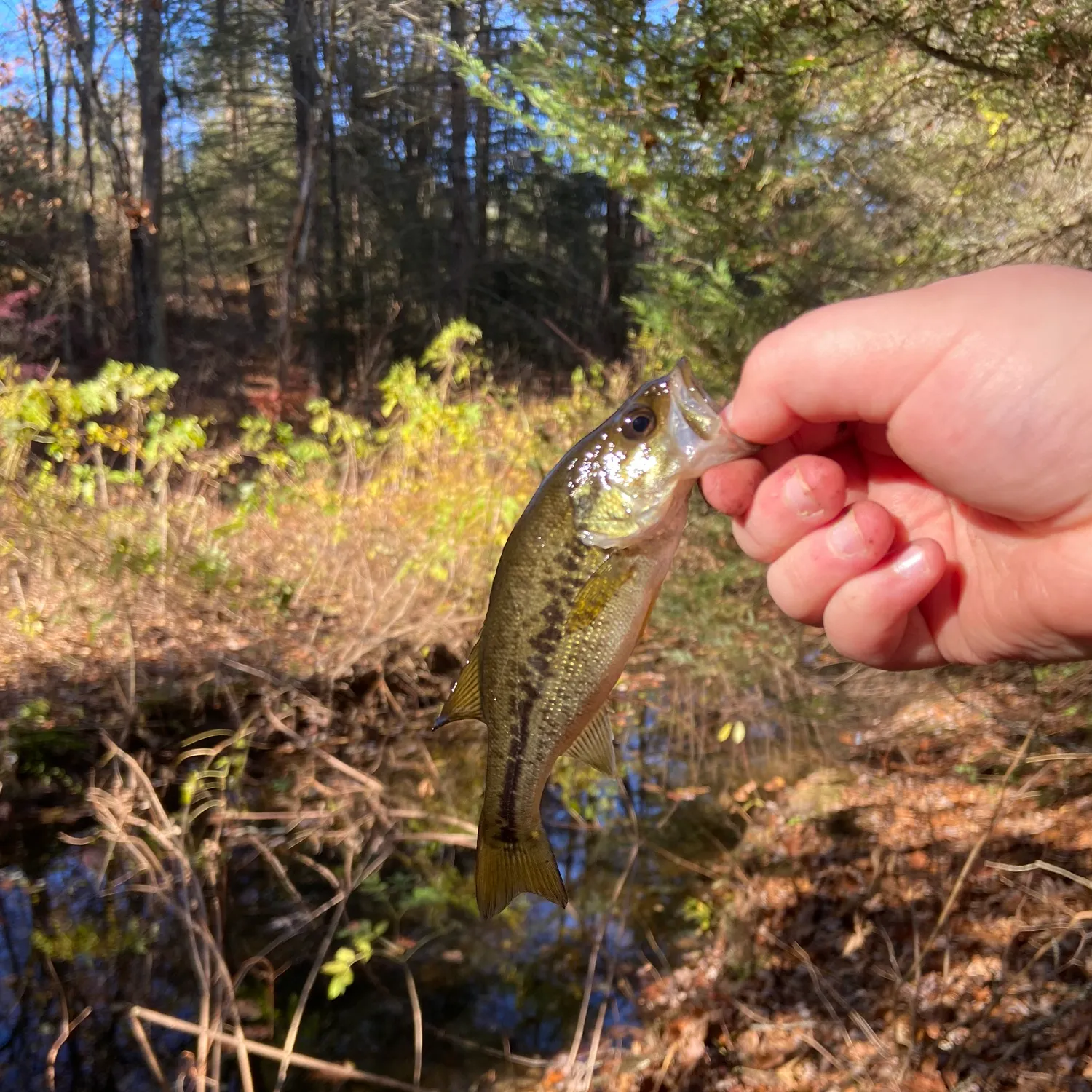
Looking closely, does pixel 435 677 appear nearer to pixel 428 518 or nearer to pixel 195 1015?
pixel 428 518

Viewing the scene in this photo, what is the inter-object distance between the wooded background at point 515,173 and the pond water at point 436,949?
3486mm

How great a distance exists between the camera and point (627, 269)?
770 inches

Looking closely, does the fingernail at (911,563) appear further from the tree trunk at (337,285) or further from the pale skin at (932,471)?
the tree trunk at (337,285)

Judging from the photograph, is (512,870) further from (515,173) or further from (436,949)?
(515,173)

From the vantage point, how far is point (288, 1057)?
10.5 feet

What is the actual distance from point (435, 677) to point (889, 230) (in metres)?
4.80

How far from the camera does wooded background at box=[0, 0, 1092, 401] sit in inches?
149

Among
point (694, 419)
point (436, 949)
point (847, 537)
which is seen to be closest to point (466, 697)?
point (694, 419)

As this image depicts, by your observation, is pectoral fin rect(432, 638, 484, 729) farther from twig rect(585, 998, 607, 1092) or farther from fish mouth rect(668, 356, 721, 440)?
twig rect(585, 998, 607, 1092)

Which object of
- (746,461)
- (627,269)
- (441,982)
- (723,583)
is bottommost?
(441,982)

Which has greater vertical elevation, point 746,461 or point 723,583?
point 746,461

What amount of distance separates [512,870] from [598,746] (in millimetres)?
367

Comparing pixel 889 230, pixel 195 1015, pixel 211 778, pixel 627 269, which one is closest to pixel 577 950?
pixel 195 1015

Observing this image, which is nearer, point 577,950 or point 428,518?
point 577,950
